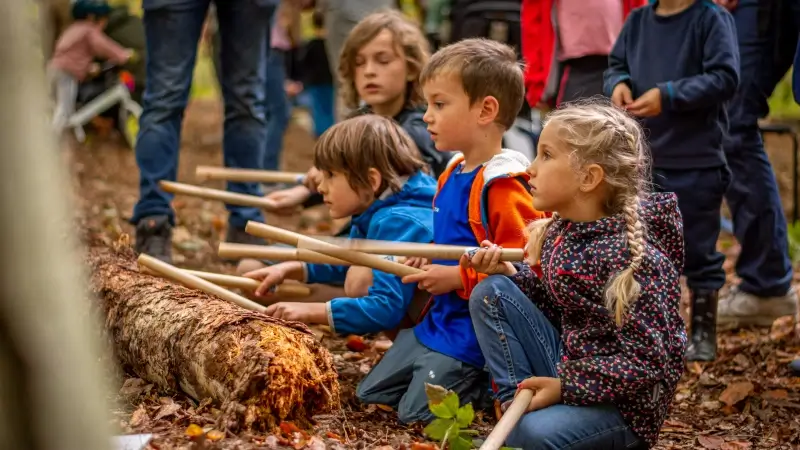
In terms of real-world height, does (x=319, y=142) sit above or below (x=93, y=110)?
above

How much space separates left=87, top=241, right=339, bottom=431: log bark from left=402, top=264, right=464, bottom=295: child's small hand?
43 centimetres

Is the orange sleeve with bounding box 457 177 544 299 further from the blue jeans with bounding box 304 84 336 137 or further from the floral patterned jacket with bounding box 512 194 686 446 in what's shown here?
the blue jeans with bounding box 304 84 336 137

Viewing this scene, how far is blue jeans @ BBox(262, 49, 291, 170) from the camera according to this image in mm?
8281

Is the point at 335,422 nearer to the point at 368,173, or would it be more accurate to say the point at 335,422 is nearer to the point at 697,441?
the point at 368,173

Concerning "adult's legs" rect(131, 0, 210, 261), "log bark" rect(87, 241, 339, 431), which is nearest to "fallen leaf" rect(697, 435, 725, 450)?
"log bark" rect(87, 241, 339, 431)

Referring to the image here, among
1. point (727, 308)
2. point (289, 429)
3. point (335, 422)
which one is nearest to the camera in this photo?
point (289, 429)

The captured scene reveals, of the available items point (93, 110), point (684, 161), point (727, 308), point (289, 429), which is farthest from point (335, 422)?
Answer: point (93, 110)

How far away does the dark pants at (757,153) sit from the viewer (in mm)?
5004

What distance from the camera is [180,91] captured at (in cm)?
544

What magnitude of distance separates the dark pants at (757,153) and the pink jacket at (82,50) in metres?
7.26

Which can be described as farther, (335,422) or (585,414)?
(335,422)

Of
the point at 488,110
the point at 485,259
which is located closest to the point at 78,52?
the point at 488,110

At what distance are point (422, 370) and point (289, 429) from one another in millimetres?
741

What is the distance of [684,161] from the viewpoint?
4.54m
